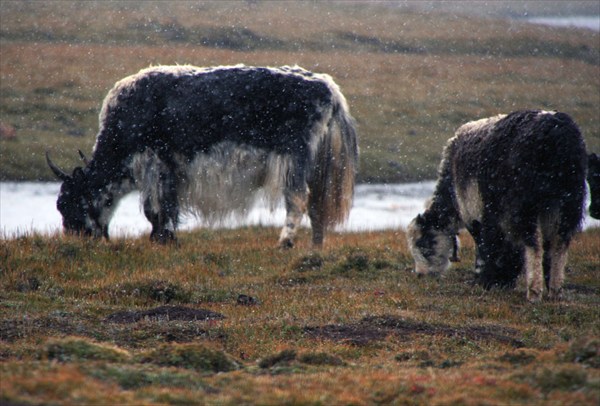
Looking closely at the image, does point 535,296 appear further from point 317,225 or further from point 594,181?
point 317,225

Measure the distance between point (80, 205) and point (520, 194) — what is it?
278 inches

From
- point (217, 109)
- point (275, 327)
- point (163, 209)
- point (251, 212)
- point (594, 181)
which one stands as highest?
point (217, 109)

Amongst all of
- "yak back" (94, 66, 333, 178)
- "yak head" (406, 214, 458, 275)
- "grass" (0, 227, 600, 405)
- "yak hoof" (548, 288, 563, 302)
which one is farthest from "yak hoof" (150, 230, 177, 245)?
"yak hoof" (548, 288, 563, 302)

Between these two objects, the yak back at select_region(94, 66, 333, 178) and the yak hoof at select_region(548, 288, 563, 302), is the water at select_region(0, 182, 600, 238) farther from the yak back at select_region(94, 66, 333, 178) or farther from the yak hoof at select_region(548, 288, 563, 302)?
the yak hoof at select_region(548, 288, 563, 302)

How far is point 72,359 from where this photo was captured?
619cm

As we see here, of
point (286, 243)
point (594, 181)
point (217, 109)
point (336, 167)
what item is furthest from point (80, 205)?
point (594, 181)

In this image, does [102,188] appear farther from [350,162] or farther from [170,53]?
[170,53]

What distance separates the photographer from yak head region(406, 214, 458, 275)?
11.7 meters

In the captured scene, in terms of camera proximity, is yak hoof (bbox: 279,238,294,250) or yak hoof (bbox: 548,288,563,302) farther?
yak hoof (bbox: 279,238,294,250)

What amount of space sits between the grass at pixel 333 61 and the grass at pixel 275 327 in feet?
35.7

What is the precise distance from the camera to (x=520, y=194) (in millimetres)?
9820

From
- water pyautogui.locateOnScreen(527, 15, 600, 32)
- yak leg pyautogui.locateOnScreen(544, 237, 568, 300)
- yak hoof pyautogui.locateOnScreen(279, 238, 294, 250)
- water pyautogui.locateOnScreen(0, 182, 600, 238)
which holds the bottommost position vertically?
water pyautogui.locateOnScreen(0, 182, 600, 238)

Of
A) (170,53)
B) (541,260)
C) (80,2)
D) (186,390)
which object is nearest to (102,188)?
(541,260)

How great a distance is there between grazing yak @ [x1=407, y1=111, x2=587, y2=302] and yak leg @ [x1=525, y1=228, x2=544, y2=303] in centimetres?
1
